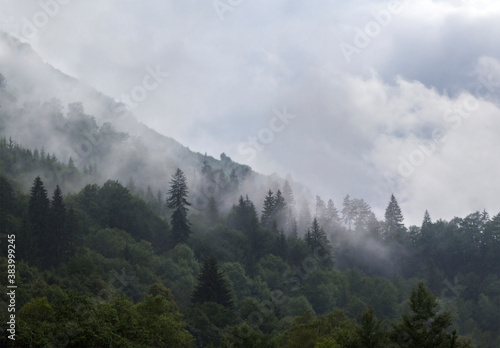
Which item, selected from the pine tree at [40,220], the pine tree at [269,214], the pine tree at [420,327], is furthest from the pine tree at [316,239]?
the pine tree at [420,327]

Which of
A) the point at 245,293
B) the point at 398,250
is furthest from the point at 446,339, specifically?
the point at 398,250

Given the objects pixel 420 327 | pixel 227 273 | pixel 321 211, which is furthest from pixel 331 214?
pixel 420 327

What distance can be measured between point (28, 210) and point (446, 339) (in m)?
68.6

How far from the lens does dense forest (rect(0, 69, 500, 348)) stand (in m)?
57.7

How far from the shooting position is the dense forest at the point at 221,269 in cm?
5769

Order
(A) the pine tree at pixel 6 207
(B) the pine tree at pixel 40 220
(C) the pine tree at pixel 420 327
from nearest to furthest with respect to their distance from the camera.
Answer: (C) the pine tree at pixel 420 327 < (B) the pine tree at pixel 40 220 < (A) the pine tree at pixel 6 207

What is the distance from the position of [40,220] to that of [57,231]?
2.97m

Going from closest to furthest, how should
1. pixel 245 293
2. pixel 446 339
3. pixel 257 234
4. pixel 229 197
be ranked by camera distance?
pixel 446 339 → pixel 245 293 → pixel 257 234 → pixel 229 197

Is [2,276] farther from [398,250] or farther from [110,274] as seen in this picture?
[398,250]

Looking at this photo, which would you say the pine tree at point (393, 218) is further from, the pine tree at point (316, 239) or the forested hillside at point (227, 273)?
the pine tree at point (316, 239)

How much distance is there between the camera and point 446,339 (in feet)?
178

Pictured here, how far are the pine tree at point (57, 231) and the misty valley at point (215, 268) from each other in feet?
0.55

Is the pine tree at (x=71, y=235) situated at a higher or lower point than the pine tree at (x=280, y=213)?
lower

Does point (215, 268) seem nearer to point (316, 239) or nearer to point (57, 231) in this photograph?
point (57, 231)
